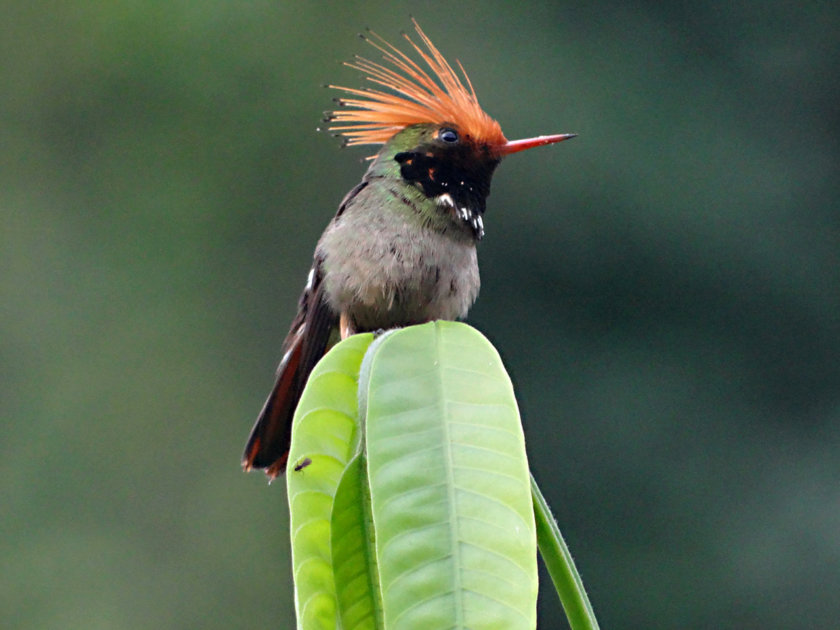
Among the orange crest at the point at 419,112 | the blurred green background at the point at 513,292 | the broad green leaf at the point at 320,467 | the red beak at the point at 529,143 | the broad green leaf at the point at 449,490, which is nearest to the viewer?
the broad green leaf at the point at 449,490

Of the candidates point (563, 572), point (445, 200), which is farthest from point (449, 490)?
point (445, 200)

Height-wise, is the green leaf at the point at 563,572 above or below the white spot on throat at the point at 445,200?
below

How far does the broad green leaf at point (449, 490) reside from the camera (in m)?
0.75

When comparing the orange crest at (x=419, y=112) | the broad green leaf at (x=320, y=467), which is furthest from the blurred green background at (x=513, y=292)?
the broad green leaf at (x=320, y=467)

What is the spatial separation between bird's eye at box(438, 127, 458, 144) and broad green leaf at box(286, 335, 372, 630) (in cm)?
148

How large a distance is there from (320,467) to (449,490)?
0.63ft

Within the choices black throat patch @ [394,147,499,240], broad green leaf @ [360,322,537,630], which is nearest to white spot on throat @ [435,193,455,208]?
black throat patch @ [394,147,499,240]

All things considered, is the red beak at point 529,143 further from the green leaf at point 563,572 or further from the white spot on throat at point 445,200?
the green leaf at point 563,572

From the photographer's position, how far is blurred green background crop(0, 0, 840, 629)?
687cm

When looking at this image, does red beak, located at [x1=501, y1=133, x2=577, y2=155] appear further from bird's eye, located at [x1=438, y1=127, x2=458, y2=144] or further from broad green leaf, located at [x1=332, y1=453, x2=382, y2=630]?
broad green leaf, located at [x1=332, y1=453, x2=382, y2=630]

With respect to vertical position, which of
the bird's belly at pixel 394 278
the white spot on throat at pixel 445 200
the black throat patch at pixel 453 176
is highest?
the black throat patch at pixel 453 176

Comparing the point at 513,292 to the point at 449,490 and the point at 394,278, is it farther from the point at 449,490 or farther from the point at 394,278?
the point at 449,490

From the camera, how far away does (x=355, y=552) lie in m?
0.92

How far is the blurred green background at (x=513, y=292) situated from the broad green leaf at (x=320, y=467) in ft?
19.2
